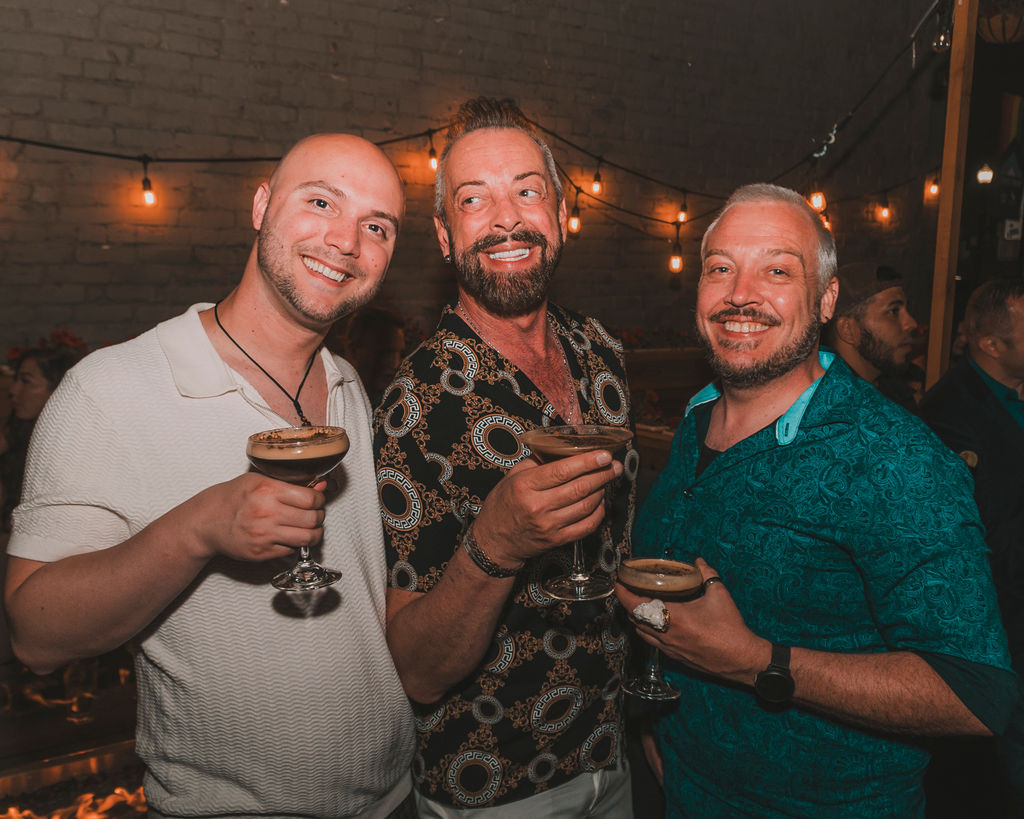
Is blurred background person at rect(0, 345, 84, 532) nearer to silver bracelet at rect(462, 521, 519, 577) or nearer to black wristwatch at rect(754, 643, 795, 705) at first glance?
silver bracelet at rect(462, 521, 519, 577)

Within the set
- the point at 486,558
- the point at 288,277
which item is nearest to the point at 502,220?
the point at 288,277

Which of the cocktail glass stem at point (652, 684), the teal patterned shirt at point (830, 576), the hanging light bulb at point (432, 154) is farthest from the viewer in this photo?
the hanging light bulb at point (432, 154)

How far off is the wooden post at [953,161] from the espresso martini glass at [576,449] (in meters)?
2.99

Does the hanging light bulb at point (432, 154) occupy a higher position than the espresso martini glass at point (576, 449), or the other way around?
the hanging light bulb at point (432, 154)

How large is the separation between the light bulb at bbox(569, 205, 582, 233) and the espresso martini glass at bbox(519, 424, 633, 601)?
674 centimetres

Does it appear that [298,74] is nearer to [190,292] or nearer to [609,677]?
[190,292]

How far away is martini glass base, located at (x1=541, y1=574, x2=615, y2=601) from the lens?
1496 mm

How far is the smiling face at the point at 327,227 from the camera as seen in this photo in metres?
1.59

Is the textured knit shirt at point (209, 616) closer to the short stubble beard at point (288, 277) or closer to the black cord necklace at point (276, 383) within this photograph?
the black cord necklace at point (276, 383)

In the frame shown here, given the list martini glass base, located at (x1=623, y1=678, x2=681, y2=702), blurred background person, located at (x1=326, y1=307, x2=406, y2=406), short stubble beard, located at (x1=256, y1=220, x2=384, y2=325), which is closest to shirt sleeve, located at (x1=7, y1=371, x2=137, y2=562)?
short stubble beard, located at (x1=256, y1=220, x2=384, y2=325)

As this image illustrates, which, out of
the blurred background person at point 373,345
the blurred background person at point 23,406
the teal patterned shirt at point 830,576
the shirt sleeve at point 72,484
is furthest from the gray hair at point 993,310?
the blurred background person at point 23,406

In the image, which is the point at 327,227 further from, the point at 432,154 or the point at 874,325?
the point at 432,154

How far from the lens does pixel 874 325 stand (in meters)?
4.04

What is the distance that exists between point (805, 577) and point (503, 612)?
644 millimetres
